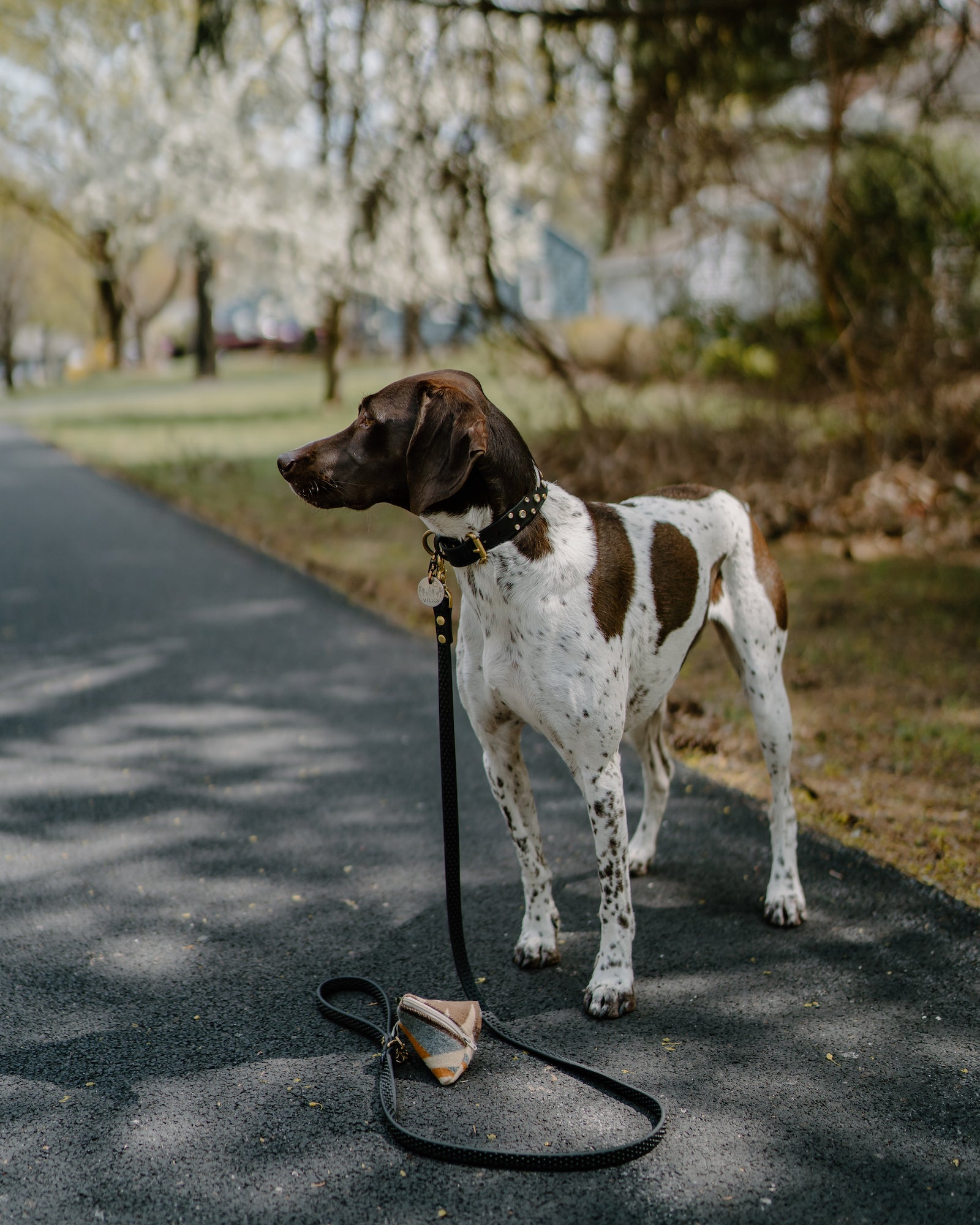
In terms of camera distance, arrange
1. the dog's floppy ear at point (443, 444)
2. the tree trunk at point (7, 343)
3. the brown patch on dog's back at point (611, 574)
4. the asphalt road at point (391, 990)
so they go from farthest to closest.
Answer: the tree trunk at point (7, 343)
the brown patch on dog's back at point (611, 574)
the dog's floppy ear at point (443, 444)
the asphalt road at point (391, 990)

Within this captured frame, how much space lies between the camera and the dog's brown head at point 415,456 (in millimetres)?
2803

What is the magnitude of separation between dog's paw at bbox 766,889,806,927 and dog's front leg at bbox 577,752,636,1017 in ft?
2.20

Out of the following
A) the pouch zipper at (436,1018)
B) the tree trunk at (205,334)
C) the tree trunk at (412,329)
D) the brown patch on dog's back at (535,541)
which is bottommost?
the pouch zipper at (436,1018)

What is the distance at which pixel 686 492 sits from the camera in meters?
3.82

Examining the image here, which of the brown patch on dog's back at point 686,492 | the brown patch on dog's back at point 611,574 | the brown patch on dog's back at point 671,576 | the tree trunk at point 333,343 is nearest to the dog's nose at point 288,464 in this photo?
the brown patch on dog's back at point 611,574

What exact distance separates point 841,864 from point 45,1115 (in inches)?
108

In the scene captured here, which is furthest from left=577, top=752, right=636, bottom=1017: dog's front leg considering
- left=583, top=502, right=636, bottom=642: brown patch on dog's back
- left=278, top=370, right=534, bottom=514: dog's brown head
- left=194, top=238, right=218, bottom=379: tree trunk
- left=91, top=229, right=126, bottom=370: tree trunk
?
left=91, top=229, right=126, bottom=370: tree trunk

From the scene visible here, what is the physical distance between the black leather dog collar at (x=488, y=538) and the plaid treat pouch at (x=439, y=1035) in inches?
45.2

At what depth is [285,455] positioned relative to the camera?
2.91m

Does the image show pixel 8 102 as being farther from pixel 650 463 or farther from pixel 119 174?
pixel 650 463

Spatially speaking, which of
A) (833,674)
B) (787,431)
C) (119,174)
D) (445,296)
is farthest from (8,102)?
(833,674)

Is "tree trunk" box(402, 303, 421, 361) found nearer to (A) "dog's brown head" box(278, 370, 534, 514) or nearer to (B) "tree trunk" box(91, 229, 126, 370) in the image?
(A) "dog's brown head" box(278, 370, 534, 514)

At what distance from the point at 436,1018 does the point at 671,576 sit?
1.43 m

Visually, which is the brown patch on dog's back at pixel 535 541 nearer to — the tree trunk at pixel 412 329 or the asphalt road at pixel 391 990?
the asphalt road at pixel 391 990
